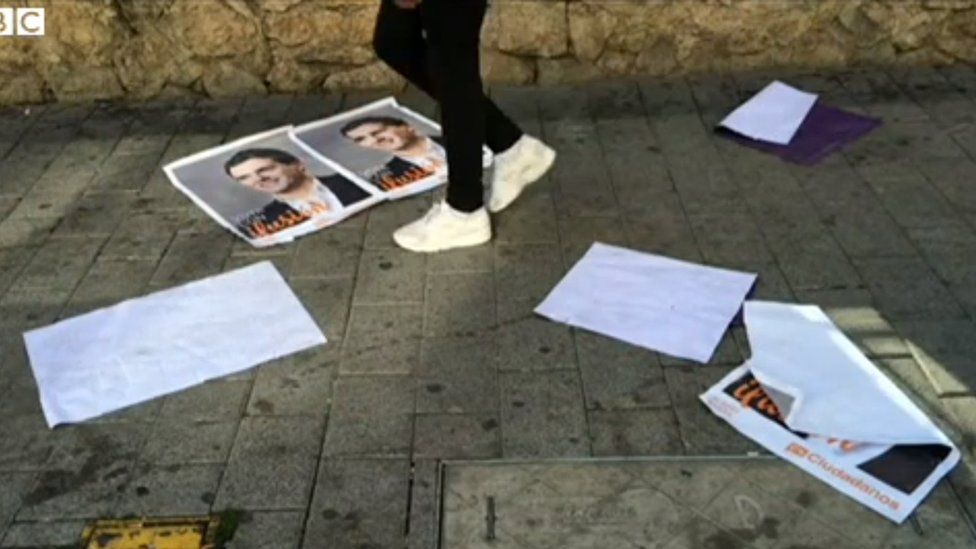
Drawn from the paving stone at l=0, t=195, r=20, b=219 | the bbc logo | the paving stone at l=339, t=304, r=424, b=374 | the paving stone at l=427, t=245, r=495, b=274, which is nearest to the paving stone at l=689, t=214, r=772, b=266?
the paving stone at l=427, t=245, r=495, b=274

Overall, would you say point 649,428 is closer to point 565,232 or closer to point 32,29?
point 565,232

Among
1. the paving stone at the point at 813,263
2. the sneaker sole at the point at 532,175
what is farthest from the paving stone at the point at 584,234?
the paving stone at the point at 813,263

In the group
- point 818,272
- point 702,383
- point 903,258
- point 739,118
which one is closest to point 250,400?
point 702,383

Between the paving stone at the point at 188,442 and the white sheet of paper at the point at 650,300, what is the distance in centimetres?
77

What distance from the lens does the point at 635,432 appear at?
2.13m

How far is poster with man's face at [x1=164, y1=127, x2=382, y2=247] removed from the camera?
2.92m

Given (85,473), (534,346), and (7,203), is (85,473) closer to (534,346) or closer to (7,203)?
(534,346)

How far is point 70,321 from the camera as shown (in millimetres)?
2531

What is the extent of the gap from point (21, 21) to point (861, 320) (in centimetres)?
288

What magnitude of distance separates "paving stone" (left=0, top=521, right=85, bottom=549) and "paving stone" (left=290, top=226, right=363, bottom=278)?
93cm

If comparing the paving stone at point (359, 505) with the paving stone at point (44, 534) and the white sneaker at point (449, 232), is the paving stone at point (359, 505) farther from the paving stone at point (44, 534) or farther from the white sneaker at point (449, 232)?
the white sneaker at point (449, 232)

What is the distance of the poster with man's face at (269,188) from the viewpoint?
2924mm

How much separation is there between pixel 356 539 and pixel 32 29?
2592 millimetres

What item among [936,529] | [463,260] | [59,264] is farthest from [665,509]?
[59,264]
